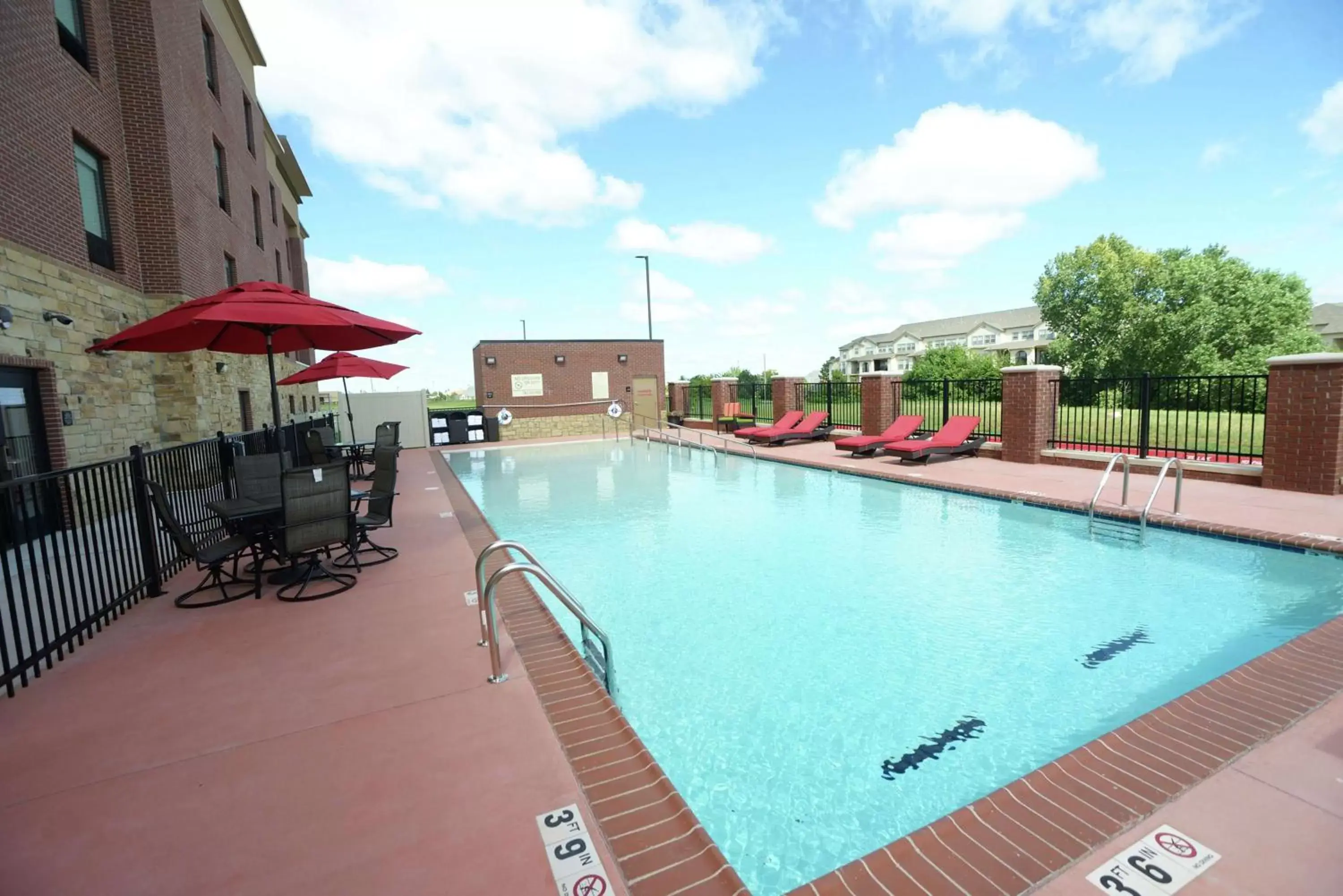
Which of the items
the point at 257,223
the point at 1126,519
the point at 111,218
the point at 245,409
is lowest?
the point at 1126,519

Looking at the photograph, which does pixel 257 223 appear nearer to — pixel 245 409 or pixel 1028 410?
pixel 245 409

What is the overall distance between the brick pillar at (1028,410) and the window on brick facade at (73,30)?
15.4 metres

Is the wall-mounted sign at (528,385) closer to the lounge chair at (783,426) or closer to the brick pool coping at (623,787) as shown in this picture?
the lounge chair at (783,426)

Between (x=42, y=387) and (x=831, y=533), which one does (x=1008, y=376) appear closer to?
(x=831, y=533)

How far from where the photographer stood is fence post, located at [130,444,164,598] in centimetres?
436

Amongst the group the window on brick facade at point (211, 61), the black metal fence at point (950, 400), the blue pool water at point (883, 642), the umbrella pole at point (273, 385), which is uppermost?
the window on brick facade at point (211, 61)

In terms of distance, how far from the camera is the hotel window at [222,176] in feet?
45.4

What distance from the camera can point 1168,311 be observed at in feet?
122

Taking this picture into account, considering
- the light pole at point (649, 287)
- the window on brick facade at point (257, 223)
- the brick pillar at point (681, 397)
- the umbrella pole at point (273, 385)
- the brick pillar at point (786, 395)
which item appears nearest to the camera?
the umbrella pole at point (273, 385)

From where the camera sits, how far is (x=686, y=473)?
40.6 ft

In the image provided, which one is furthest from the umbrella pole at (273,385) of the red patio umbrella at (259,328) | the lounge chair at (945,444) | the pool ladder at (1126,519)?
the lounge chair at (945,444)

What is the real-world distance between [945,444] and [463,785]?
10.8 metres

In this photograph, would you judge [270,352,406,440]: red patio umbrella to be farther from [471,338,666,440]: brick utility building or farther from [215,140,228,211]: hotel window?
[471,338,666,440]: brick utility building

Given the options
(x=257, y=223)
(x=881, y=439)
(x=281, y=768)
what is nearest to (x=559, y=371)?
(x=257, y=223)
